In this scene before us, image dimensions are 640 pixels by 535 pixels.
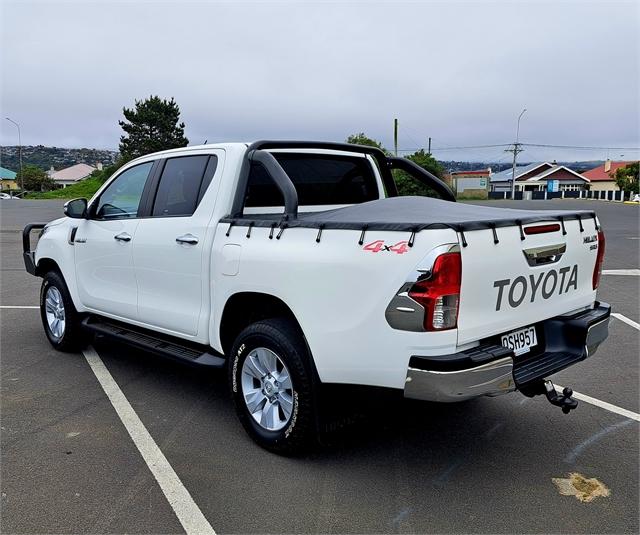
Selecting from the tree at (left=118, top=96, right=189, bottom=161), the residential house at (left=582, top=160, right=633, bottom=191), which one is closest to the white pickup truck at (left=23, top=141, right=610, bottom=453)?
the tree at (left=118, top=96, right=189, bottom=161)

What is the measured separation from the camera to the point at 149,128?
6588cm

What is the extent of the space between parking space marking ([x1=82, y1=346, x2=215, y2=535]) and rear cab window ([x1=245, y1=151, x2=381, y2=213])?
1.74m

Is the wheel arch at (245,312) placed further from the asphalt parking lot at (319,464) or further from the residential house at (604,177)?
the residential house at (604,177)

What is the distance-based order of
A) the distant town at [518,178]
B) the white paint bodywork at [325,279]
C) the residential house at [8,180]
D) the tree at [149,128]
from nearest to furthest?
the white paint bodywork at [325,279] < the tree at [149,128] < the distant town at [518,178] < the residential house at [8,180]

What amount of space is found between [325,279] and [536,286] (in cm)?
124

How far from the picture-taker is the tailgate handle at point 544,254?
10.9ft

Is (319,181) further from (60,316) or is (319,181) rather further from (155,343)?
(60,316)

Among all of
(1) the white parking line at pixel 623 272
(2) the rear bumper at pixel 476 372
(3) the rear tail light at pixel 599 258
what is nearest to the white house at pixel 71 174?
(1) the white parking line at pixel 623 272

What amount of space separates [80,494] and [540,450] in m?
2.80

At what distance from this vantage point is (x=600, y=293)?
903 cm

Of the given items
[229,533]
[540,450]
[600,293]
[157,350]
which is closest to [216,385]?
[157,350]

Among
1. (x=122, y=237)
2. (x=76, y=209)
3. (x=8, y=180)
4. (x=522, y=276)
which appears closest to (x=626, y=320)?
(x=522, y=276)

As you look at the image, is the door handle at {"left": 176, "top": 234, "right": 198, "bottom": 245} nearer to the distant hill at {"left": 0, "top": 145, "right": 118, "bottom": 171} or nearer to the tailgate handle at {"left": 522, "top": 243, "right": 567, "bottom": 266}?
the tailgate handle at {"left": 522, "top": 243, "right": 567, "bottom": 266}

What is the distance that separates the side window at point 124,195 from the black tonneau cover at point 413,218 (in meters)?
1.35
